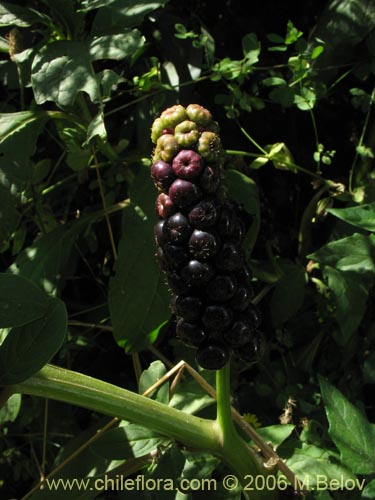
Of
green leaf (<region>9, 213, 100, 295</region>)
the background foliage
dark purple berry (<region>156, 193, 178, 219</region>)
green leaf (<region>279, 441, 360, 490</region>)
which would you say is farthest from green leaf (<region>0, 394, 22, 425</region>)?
dark purple berry (<region>156, 193, 178, 219</region>)

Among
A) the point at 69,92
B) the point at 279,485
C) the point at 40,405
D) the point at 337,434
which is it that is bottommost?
the point at 40,405

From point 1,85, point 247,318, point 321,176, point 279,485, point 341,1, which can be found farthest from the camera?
point 1,85

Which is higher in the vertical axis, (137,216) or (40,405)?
(137,216)

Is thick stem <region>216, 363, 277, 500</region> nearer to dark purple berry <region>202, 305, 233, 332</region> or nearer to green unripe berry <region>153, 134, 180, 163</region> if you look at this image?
dark purple berry <region>202, 305, 233, 332</region>

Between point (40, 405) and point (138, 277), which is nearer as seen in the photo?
point (138, 277)

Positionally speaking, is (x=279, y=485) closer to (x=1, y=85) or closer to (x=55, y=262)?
(x=55, y=262)

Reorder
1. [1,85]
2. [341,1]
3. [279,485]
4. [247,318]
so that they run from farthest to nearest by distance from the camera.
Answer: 1. [1,85]
2. [341,1]
3. [279,485]
4. [247,318]

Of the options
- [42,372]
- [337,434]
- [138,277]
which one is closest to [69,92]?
[138,277]
